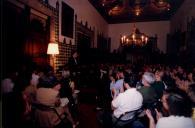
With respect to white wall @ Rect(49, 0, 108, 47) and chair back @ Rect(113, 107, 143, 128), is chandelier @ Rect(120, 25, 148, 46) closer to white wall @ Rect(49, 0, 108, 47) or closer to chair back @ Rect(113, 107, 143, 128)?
white wall @ Rect(49, 0, 108, 47)

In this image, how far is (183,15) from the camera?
6691 millimetres

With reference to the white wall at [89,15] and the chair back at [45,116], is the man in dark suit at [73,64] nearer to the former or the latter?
the white wall at [89,15]

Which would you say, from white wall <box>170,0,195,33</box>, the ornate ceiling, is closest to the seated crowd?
the ornate ceiling

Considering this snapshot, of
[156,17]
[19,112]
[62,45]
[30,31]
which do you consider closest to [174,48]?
[156,17]

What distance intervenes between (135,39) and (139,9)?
102 cm

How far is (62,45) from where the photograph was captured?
16.0 feet

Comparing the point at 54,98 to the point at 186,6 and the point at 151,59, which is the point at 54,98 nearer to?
the point at 151,59

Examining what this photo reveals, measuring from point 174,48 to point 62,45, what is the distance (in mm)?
3759

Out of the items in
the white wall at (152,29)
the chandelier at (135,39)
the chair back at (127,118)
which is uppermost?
the white wall at (152,29)

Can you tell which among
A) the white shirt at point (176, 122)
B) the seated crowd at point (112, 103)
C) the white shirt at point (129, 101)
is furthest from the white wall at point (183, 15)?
the white shirt at point (176, 122)

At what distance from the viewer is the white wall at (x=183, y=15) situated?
20.5ft

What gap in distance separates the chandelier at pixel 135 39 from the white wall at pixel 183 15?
0.94 metres

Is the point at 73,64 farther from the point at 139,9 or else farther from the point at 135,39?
the point at 139,9

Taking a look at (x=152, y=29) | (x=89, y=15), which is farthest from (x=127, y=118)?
(x=89, y=15)
